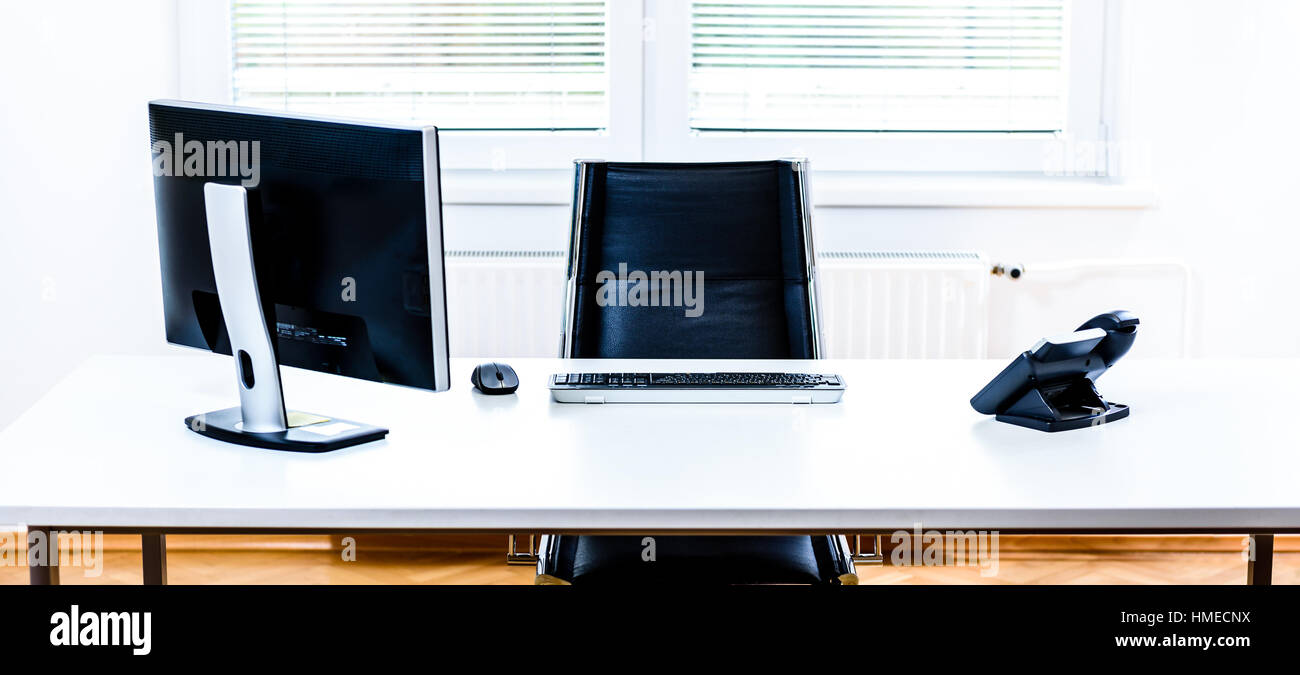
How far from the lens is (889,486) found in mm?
1238

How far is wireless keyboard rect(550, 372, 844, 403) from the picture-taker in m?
1.58

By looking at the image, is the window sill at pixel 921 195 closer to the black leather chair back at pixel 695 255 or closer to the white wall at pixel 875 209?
the white wall at pixel 875 209

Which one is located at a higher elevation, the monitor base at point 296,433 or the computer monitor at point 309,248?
the computer monitor at point 309,248

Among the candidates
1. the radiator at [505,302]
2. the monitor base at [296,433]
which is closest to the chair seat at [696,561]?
the monitor base at [296,433]

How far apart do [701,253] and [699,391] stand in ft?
1.60

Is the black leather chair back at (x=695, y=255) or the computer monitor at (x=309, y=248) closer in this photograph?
the computer monitor at (x=309, y=248)

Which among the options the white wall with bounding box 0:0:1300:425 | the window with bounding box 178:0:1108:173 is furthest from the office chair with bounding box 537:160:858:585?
the window with bounding box 178:0:1108:173

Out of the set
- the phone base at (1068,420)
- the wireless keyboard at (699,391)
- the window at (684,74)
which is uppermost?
the window at (684,74)

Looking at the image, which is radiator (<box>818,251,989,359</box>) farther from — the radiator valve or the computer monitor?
the computer monitor

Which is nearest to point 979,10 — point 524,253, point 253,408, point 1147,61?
point 1147,61

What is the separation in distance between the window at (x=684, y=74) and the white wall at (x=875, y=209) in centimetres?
17

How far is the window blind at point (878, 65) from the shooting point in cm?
288
